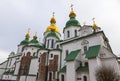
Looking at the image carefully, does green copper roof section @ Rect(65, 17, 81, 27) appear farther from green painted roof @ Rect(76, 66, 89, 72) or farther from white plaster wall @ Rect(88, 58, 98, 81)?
white plaster wall @ Rect(88, 58, 98, 81)

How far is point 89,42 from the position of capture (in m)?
21.5

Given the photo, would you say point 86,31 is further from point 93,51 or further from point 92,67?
point 92,67

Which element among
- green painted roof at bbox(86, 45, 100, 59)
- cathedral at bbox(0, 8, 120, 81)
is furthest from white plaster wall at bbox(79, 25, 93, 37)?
green painted roof at bbox(86, 45, 100, 59)

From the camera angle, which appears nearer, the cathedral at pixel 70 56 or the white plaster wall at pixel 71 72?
the cathedral at pixel 70 56

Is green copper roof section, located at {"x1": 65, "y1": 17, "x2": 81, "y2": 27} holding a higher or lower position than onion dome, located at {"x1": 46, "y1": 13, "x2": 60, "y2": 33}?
lower

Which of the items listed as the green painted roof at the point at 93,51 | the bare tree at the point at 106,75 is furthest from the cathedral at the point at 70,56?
the bare tree at the point at 106,75

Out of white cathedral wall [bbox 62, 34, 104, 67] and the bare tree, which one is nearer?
the bare tree

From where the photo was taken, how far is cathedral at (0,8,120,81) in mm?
18984

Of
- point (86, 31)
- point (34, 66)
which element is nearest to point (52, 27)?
point (34, 66)

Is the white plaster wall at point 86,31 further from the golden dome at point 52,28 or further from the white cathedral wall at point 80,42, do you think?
the golden dome at point 52,28

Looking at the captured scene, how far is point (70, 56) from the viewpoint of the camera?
22109 mm

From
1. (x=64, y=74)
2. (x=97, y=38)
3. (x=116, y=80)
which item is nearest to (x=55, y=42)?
(x=64, y=74)

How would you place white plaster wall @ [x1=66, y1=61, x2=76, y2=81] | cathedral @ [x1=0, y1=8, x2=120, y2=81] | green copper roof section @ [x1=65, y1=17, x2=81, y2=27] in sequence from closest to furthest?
cathedral @ [x1=0, y1=8, x2=120, y2=81]
white plaster wall @ [x1=66, y1=61, x2=76, y2=81]
green copper roof section @ [x1=65, y1=17, x2=81, y2=27]

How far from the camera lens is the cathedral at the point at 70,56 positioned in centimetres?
1898
